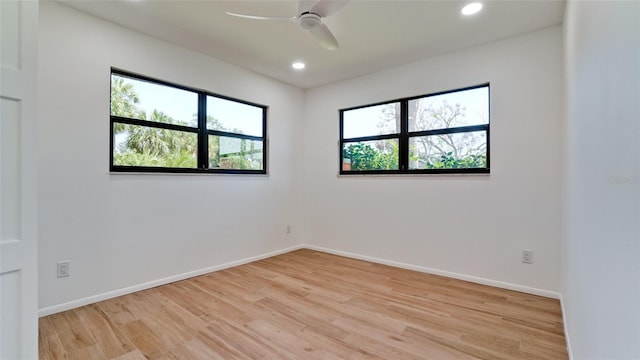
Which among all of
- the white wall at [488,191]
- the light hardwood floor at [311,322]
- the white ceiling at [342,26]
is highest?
the white ceiling at [342,26]

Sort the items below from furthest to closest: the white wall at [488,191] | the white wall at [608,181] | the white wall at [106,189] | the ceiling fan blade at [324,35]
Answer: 1. the white wall at [488,191]
2. the white wall at [106,189]
3. the ceiling fan blade at [324,35]
4. the white wall at [608,181]

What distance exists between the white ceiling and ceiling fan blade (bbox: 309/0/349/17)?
428mm

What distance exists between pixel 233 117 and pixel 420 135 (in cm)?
248

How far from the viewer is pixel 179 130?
129 inches

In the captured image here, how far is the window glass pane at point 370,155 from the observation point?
3.90 m

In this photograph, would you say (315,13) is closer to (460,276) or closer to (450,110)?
(450,110)

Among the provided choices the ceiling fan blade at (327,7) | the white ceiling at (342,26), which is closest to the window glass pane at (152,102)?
the white ceiling at (342,26)

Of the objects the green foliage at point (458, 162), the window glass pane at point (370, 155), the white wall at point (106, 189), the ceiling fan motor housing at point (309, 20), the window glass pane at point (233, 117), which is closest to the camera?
the ceiling fan motor housing at point (309, 20)

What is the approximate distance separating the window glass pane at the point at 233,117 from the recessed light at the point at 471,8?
279cm

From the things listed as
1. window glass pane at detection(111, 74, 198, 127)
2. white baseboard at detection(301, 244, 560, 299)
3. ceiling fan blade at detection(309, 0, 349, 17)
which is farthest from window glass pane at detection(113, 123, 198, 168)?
white baseboard at detection(301, 244, 560, 299)

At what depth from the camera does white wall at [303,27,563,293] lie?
280 cm

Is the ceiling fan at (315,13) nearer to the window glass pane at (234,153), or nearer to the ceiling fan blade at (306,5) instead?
the ceiling fan blade at (306,5)

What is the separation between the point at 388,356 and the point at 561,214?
7.17 ft

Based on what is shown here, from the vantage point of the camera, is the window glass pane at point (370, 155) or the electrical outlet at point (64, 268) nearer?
the electrical outlet at point (64, 268)
